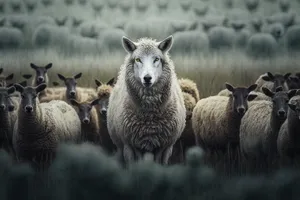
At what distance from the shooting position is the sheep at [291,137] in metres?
9.19

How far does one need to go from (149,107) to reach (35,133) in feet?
3.97

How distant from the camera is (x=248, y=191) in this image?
349 inches

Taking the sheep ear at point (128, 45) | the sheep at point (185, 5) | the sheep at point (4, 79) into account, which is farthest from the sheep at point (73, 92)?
the sheep at point (185, 5)

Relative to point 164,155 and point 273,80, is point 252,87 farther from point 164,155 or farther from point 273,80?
point 164,155

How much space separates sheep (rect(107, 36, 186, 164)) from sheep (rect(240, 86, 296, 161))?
0.77 metres

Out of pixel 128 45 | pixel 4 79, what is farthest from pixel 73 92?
pixel 128 45

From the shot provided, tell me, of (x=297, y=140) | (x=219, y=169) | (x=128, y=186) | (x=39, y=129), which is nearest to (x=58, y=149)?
(x=39, y=129)

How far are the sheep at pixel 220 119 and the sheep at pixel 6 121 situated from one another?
6.67 ft

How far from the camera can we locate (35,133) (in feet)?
31.3

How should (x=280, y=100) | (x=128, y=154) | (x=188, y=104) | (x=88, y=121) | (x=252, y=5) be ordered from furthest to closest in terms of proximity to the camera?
(x=188, y=104)
(x=252, y=5)
(x=88, y=121)
(x=280, y=100)
(x=128, y=154)

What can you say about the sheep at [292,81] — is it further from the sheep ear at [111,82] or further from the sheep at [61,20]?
the sheep at [61,20]

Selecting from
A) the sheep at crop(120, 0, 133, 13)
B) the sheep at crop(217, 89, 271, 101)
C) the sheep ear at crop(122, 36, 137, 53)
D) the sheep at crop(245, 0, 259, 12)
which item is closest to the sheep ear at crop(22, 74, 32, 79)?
the sheep at crop(120, 0, 133, 13)

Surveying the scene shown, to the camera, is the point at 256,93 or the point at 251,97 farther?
the point at 256,93

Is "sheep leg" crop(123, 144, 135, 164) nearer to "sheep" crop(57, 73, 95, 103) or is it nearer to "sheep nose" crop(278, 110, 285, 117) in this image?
"sheep" crop(57, 73, 95, 103)
